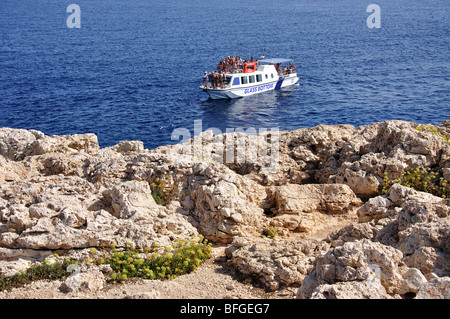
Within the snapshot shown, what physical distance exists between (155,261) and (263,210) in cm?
395

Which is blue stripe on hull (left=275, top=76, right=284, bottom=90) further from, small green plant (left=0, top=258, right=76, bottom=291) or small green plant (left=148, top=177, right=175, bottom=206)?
small green plant (left=0, top=258, right=76, bottom=291)

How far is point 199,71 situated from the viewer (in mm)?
56812

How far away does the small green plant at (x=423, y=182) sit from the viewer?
493 inches

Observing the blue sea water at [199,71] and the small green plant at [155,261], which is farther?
the blue sea water at [199,71]

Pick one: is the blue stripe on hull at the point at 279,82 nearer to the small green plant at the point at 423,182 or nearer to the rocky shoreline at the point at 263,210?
the rocky shoreline at the point at 263,210

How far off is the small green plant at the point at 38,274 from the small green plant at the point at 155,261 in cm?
72

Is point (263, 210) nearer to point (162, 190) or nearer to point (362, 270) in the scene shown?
point (162, 190)

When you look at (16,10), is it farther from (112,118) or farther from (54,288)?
(54,288)

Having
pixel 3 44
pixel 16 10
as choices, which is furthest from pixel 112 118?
pixel 16 10

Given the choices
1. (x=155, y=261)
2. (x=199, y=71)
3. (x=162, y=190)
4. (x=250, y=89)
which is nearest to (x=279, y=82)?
(x=250, y=89)

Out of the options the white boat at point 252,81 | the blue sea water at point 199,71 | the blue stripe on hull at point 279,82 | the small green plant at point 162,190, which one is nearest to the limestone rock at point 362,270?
the small green plant at point 162,190

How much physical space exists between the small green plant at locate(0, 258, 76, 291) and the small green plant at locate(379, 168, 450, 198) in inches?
344

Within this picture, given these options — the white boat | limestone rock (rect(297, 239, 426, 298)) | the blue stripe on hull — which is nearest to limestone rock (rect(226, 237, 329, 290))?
limestone rock (rect(297, 239, 426, 298))

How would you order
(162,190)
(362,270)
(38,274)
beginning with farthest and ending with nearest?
(162,190), (38,274), (362,270)
